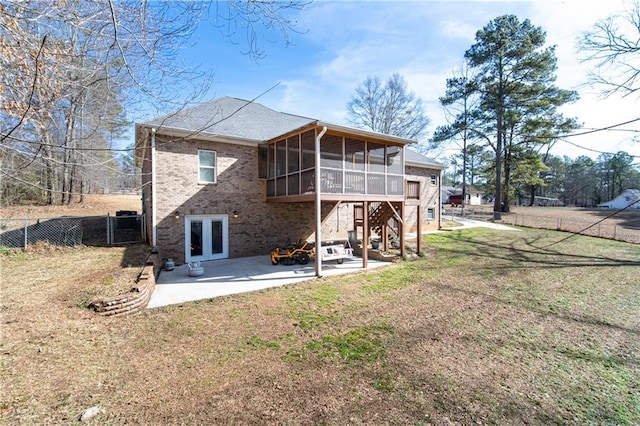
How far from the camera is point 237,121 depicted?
40.3 ft

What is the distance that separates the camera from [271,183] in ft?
37.8

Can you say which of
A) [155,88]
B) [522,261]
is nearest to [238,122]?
[155,88]

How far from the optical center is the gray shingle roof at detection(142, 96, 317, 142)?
1002 cm

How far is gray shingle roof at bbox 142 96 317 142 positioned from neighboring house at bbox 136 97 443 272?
0.18 ft

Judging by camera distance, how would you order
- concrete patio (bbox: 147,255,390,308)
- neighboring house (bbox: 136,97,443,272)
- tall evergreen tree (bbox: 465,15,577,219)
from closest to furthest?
concrete patio (bbox: 147,255,390,308), neighboring house (bbox: 136,97,443,272), tall evergreen tree (bbox: 465,15,577,219)

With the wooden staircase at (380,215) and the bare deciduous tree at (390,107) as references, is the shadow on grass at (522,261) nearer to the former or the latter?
the wooden staircase at (380,215)

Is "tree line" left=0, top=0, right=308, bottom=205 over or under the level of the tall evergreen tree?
under

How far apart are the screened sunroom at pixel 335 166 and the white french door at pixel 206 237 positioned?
2.24 m

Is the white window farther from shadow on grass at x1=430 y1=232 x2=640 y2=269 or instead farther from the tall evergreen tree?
the tall evergreen tree

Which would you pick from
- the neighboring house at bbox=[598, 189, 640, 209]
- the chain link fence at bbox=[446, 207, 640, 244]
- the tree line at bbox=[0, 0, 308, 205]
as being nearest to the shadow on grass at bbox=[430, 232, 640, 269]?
the chain link fence at bbox=[446, 207, 640, 244]

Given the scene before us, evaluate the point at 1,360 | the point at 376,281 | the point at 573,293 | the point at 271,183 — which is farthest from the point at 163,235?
the point at 573,293

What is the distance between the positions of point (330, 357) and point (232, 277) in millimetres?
5152

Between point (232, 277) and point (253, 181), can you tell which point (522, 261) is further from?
point (253, 181)

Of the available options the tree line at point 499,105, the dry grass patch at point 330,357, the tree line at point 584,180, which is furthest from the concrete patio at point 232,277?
the tree line at point 584,180
